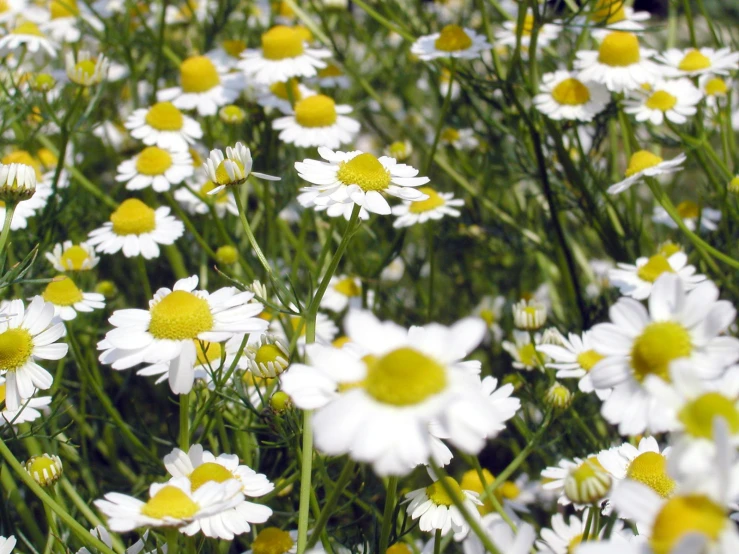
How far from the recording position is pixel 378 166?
3.81 feet

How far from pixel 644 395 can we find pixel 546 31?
148cm

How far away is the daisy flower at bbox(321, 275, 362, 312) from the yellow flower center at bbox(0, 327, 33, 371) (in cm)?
86

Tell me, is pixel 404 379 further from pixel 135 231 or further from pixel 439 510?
pixel 135 231

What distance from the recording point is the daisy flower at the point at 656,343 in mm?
762

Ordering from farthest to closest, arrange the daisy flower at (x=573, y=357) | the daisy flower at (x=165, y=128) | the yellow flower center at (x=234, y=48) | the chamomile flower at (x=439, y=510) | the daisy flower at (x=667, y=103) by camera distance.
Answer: the yellow flower center at (x=234, y=48)
the daisy flower at (x=165, y=128)
the daisy flower at (x=667, y=103)
the daisy flower at (x=573, y=357)
the chamomile flower at (x=439, y=510)

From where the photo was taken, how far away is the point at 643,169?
1553 millimetres

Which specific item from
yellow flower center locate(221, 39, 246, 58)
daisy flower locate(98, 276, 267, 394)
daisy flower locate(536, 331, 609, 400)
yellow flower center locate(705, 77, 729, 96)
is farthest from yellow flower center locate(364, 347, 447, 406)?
yellow flower center locate(221, 39, 246, 58)

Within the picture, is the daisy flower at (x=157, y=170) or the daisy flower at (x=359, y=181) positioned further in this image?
the daisy flower at (x=157, y=170)

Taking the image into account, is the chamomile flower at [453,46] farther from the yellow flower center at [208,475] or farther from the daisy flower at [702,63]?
the yellow flower center at [208,475]

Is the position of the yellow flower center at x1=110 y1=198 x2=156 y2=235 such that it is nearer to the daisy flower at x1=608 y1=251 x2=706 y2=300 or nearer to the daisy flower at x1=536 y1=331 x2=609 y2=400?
the daisy flower at x1=536 y1=331 x2=609 y2=400

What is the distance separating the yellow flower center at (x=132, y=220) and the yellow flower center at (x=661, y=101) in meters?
1.12

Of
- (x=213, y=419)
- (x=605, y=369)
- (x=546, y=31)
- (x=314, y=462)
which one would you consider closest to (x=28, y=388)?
(x=213, y=419)

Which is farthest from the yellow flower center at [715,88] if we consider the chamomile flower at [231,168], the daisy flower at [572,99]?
the chamomile flower at [231,168]

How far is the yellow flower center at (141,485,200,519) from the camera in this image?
33.0 inches
